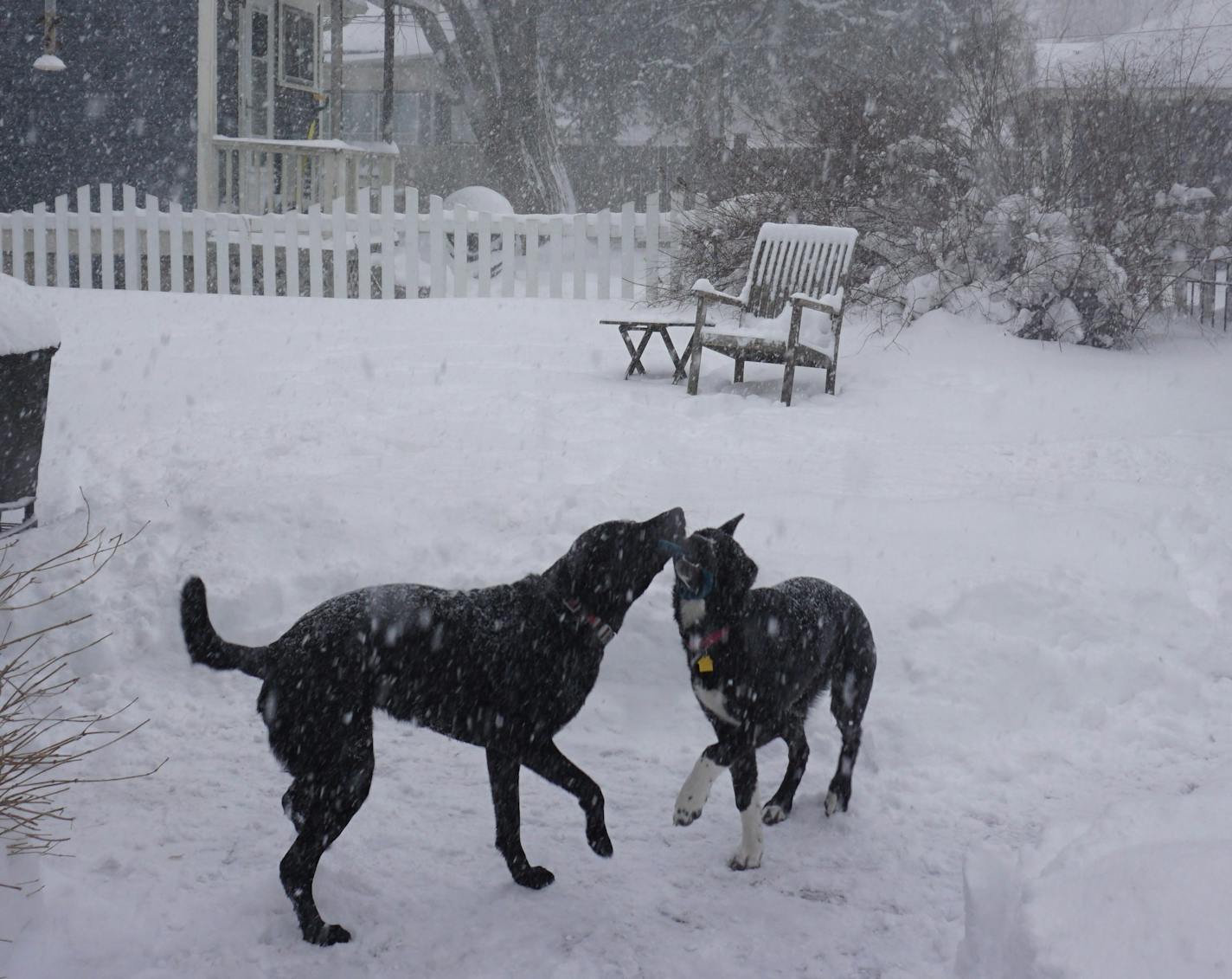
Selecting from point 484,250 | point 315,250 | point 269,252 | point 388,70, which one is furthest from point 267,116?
point 484,250

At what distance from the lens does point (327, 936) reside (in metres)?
2.90

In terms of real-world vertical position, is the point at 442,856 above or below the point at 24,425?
below

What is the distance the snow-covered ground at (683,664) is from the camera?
2855mm

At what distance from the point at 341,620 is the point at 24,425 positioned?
131 inches

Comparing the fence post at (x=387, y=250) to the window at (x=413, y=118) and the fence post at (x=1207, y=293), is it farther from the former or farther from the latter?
the window at (x=413, y=118)

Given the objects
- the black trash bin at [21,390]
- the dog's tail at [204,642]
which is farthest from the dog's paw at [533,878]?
the black trash bin at [21,390]

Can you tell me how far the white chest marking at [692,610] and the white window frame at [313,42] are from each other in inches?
672

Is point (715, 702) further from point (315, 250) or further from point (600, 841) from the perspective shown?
point (315, 250)

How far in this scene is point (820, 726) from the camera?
4.31m

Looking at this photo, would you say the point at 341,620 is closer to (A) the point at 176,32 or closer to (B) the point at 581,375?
(B) the point at 581,375

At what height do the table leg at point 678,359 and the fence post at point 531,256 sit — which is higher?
the fence post at point 531,256

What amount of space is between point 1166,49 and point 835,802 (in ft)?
38.8

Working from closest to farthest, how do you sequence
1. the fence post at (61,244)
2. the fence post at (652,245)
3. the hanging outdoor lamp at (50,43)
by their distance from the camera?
the fence post at (652,245) → the fence post at (61,244) → the hanging outdoor lamp at (50,43)

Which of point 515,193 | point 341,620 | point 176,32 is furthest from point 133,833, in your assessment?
point 515,193
